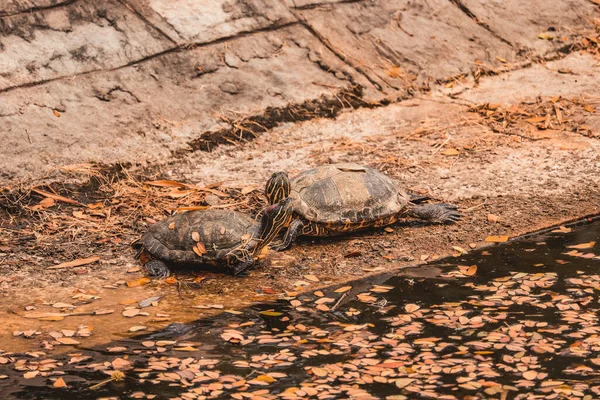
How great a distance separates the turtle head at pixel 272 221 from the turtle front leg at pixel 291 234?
0.67 feet

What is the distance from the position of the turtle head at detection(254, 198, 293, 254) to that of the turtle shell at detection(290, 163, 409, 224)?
0.91 feet

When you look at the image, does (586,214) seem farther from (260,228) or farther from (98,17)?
(98,17)

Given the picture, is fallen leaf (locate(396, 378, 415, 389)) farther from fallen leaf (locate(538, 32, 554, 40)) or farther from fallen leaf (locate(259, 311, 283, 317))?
fallen leaf (locate(538, 32, 554, 40))

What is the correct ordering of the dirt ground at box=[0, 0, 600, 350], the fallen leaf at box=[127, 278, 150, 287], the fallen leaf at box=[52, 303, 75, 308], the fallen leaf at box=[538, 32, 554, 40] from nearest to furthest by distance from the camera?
1. the fallen leaf at box=[52, 303, 75, 308]
2. the fallen leaf at box=[127, 278, 150, 287]
3. the dirt ground at box=[0, 0, 600, 350]
4. the fallen leaf at box=[538, 32, 554, 40]

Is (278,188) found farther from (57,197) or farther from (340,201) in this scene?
(57,197)

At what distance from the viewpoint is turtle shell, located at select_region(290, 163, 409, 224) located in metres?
7.19

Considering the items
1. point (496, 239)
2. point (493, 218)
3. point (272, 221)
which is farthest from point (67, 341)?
point (493, 218)

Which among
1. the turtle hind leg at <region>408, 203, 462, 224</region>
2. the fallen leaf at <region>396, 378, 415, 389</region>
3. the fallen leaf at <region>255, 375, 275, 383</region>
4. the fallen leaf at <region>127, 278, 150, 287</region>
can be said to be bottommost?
the fallen leaf at <region>396, 378, 415, 389</region>

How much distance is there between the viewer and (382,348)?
5438 millimetres

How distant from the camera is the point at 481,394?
15.9 ft

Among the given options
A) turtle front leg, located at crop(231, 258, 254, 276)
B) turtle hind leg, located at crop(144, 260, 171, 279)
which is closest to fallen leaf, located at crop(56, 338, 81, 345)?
turtle hind leg, located at crop(144, 260, 171, 279)

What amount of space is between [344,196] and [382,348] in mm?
2064

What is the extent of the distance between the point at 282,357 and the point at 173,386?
723mm

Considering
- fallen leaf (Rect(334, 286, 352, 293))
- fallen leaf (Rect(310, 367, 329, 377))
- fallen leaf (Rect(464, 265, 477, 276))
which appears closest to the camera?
fallen leaf (Rect(310, 367, 329, 377))
